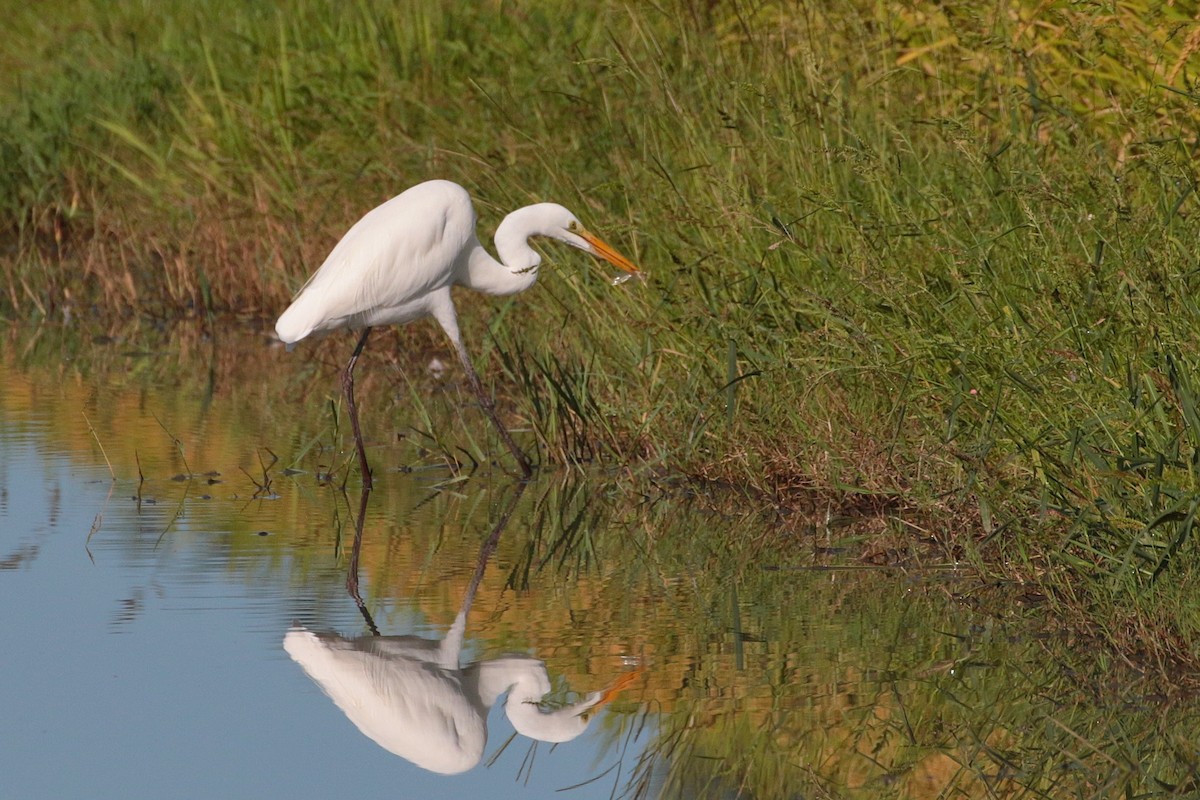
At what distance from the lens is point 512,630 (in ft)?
17.7

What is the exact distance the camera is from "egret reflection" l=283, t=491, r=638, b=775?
14.8 ft

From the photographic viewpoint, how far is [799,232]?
7012mm

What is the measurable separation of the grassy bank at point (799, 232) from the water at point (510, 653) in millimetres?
287

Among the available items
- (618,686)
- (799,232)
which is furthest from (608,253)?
(618,686)

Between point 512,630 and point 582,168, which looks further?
point 582,168

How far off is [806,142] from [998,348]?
219 cm

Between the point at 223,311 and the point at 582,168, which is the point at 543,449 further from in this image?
the point at 223,311

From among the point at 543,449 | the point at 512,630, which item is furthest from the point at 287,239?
the point at 512,630

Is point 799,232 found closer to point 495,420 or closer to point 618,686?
point 495,420

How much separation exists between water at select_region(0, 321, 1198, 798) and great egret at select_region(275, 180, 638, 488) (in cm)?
66

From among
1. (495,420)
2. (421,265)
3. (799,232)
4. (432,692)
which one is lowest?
(495,420)

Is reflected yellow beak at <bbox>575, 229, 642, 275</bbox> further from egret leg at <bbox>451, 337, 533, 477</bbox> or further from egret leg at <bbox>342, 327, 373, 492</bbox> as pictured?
egret leg at <bbox>342, 327, 373, 492</bbox>

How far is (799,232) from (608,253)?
1.18 meters

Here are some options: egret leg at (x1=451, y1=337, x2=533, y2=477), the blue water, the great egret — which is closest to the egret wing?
the great egret
